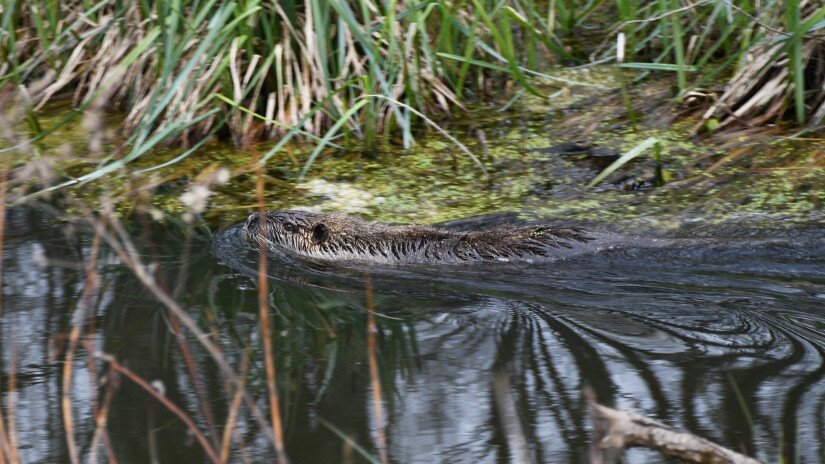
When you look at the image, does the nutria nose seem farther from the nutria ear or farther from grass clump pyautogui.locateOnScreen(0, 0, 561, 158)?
grass clump pyautogui.locateOnScreen(0, 0, 561, 158)

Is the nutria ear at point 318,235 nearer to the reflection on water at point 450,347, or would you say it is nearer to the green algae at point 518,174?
the reflection on water at point 450,347

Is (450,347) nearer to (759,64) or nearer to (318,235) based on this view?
(318,235)

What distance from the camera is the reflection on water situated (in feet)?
8.86

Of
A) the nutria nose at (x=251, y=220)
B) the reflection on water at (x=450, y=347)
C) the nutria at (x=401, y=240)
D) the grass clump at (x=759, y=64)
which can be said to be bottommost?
the reflection on water at (x=450, y=347)

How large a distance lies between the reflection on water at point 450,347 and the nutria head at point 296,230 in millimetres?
95

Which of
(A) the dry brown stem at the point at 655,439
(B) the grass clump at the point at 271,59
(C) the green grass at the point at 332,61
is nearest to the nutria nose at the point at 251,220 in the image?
(C) the green grass at the point at 332,61

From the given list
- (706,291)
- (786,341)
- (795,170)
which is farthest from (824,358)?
(795,170)

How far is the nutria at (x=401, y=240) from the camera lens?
3936 millimetres

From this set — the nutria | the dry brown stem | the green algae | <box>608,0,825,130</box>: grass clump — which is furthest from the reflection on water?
<box>608,0,825,130</box>: grass clump

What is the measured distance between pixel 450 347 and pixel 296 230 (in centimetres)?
137

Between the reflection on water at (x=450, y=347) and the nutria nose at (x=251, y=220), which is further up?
the nutria nose at (x=251, y=220)

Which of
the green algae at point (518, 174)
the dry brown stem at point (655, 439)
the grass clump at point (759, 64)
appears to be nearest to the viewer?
the dry brown stem at point (655, 439)

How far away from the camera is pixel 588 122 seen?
5.42 m

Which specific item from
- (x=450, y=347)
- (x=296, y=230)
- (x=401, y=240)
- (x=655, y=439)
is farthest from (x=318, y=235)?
(x=655, y=439)
